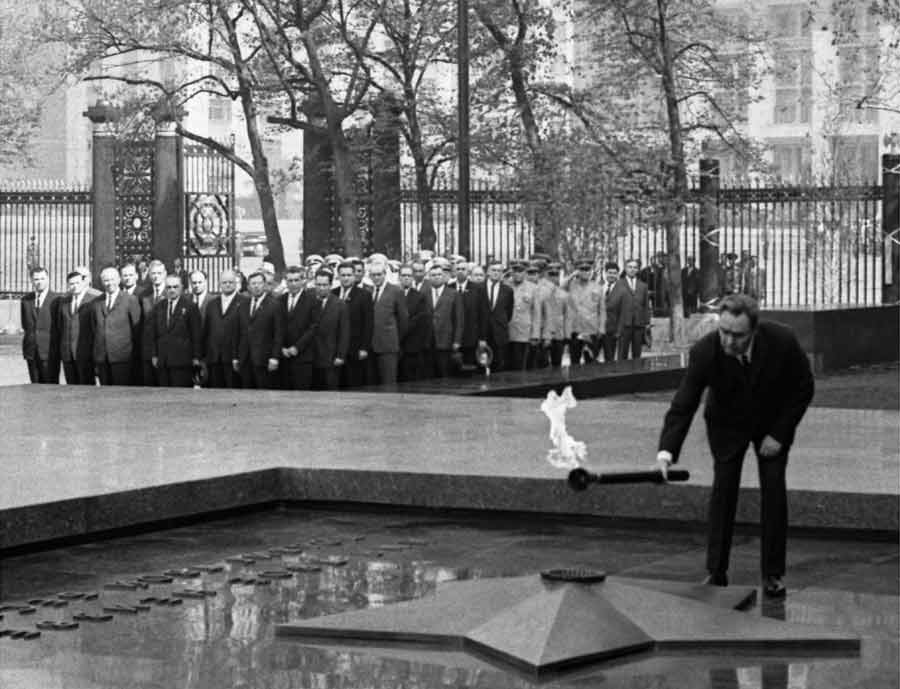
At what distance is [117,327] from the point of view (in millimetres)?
19406

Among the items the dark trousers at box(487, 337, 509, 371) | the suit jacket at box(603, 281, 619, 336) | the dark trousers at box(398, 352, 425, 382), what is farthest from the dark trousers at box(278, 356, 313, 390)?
the suit jacket at box(603, 281, 619, 336)

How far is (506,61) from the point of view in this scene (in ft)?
95.5

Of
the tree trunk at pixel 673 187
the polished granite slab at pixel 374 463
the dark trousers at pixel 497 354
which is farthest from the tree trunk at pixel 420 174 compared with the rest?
the polished granite slab at pixel 374 463

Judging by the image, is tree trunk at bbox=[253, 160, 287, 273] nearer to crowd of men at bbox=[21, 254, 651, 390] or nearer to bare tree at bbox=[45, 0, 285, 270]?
bare tree at bbox=[45, 0, 285, 270]

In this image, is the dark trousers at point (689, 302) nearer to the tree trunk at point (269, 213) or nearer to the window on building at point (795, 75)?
the tree trunk at point (269, 213)

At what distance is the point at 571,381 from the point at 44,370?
17.1 feet

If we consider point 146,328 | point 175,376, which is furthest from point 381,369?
point 146,328

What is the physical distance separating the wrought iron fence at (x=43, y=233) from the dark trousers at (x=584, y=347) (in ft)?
47.6

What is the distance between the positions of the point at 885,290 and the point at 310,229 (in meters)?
8.48

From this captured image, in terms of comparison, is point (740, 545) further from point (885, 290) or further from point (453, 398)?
point (885, 290)

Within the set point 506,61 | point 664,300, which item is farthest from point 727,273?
point 506,61

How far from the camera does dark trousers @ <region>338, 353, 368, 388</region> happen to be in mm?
19422

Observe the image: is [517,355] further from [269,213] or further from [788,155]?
[788,155]

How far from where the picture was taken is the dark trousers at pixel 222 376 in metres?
19.3
